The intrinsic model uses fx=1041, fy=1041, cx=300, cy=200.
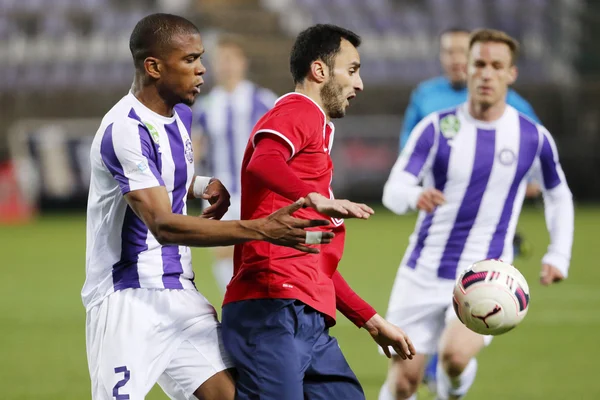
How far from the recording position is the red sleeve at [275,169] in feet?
11.2

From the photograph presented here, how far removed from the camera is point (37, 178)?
18.2 m

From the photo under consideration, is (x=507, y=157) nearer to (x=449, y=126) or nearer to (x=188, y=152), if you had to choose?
(x=449, y=126)

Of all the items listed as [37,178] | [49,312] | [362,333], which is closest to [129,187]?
[362,333]

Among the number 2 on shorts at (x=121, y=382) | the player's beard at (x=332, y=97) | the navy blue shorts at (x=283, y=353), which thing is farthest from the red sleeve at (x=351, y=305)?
the number 2 on shorts at (x=121, y=382)

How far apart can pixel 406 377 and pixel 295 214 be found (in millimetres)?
1723

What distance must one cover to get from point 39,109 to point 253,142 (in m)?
16.9

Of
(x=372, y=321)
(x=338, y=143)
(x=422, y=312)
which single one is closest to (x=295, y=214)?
(x=372, y=321)

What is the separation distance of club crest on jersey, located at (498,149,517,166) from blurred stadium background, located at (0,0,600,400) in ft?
5.73

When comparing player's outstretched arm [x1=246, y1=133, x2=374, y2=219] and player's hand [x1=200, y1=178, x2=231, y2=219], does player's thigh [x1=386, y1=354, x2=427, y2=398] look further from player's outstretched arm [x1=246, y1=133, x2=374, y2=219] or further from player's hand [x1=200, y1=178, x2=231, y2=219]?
player's outstretched arm [x1=246, y1=133, x2=374, y2=219]

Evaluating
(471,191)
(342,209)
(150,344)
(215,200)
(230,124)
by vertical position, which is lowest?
(230,124)

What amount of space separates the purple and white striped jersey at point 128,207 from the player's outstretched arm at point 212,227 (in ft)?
0.45

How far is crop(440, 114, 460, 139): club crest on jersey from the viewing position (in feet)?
17.7

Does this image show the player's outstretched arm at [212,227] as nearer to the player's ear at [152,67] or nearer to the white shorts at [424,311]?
the player's ear at [152,67]

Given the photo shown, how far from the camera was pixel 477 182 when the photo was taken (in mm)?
5332
